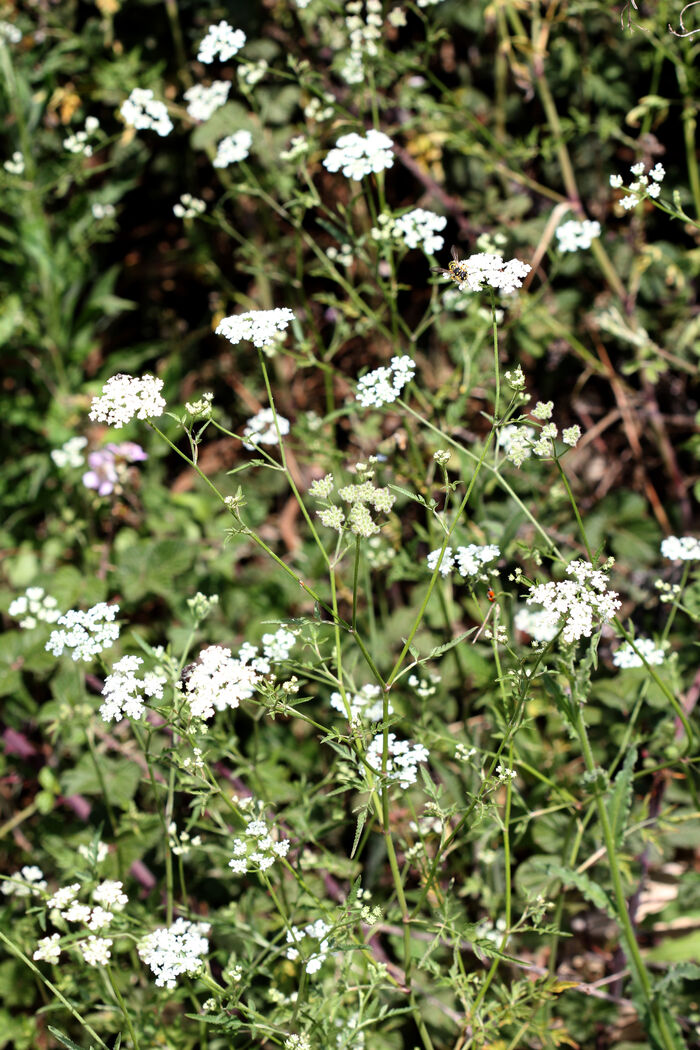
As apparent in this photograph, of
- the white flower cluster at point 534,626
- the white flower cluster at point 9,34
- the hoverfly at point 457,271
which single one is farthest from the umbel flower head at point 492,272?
the white flower cluster at point 9,34

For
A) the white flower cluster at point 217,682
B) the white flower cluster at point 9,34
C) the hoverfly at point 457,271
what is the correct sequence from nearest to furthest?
the white flower cluster at point 217,682
the hoverfly at point 457,271
the white flower cluster at point 9,34

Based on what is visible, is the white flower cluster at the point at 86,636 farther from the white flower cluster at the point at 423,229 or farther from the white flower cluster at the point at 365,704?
the white flower cluster at the point at 423,229

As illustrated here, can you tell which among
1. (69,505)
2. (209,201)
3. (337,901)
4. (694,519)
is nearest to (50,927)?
(337,901)

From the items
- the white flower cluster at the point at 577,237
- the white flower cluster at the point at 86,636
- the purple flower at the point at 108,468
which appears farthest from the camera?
the purple flower at the point at 108,468

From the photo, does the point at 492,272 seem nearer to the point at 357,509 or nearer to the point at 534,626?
the point at 357,509

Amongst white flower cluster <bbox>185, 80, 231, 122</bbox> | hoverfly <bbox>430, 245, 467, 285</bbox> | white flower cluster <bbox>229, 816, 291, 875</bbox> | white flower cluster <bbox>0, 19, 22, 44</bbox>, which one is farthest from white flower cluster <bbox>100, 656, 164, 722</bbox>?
white flower cluster <bbox>0, 19, 22, 44</bbox>

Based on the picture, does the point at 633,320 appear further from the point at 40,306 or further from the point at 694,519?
the point at 40,306
